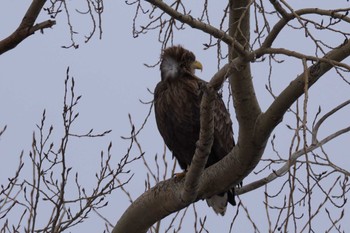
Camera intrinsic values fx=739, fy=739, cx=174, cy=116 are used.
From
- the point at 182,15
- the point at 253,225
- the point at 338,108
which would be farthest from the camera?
the point at 253,225

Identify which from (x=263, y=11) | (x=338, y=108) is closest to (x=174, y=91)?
(x=338, y=108)

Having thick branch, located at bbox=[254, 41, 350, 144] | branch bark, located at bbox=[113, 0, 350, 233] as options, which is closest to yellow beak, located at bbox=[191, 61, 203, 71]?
branch bark, located at bbox=[113, 0, 350, 233]

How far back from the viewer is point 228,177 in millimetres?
4684

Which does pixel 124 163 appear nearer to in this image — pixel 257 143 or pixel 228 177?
pixel 228 177

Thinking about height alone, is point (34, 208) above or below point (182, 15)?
below

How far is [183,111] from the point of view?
5906 millimetres

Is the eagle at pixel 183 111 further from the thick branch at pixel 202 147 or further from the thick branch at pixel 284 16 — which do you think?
the thick branch at pixel 284 16

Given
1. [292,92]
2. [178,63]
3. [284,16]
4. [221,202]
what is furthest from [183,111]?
[284,16]

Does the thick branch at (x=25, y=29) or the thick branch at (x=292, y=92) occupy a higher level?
the thick branch at (x=25, y=29)

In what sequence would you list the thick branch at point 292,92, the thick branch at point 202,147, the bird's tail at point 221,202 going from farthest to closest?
the bird's tail at point 221,202, the thick branch at point 202,147, the thick branch at point 292,92

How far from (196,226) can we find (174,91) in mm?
1091

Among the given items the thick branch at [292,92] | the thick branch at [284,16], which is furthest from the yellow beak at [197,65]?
the thick branch at [284,16]

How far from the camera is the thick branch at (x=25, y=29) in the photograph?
3.94 metres

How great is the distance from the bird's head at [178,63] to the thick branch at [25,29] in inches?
85.4
